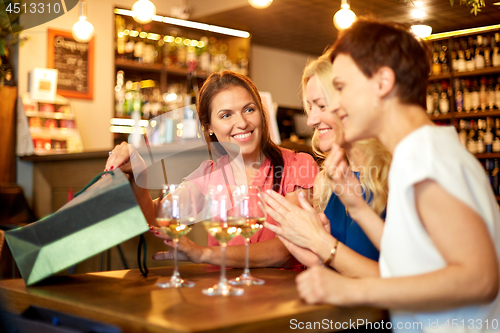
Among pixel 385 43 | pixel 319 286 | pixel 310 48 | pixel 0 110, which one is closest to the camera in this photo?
pixel 319 286

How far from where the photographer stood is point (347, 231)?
1520 millimetres

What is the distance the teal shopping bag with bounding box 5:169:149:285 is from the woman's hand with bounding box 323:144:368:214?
0.47m

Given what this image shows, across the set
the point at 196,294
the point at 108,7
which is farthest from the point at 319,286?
the point at 108,7

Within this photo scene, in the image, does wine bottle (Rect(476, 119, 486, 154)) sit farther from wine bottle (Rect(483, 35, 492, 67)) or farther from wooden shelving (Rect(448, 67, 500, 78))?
wine bottle (Rect(483, 35, 492, 67))

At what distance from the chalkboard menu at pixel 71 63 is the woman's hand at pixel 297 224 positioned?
3.97 metres

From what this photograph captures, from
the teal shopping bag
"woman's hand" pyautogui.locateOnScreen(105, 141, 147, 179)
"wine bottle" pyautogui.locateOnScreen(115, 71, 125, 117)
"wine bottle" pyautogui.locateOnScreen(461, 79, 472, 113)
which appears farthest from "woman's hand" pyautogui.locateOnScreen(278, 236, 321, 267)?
"wine bottle" pyautogui.locateOnScreen(461, 79, 472, 113)

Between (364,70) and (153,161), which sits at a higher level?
(364,70)

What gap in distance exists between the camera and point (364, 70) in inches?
41.9

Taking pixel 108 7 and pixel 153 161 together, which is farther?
pixel 108 7

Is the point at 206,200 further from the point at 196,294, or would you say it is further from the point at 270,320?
the point at 270,320

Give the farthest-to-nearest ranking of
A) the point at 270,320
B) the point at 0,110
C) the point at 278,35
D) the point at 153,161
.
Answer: the point at 278,35, the point at 0,110, the point at 153,161, the point at 270,320

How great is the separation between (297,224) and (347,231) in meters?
0.29

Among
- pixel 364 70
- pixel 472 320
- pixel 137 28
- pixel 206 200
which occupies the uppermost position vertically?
pixel 137 28

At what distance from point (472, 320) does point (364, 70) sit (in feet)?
1.84
